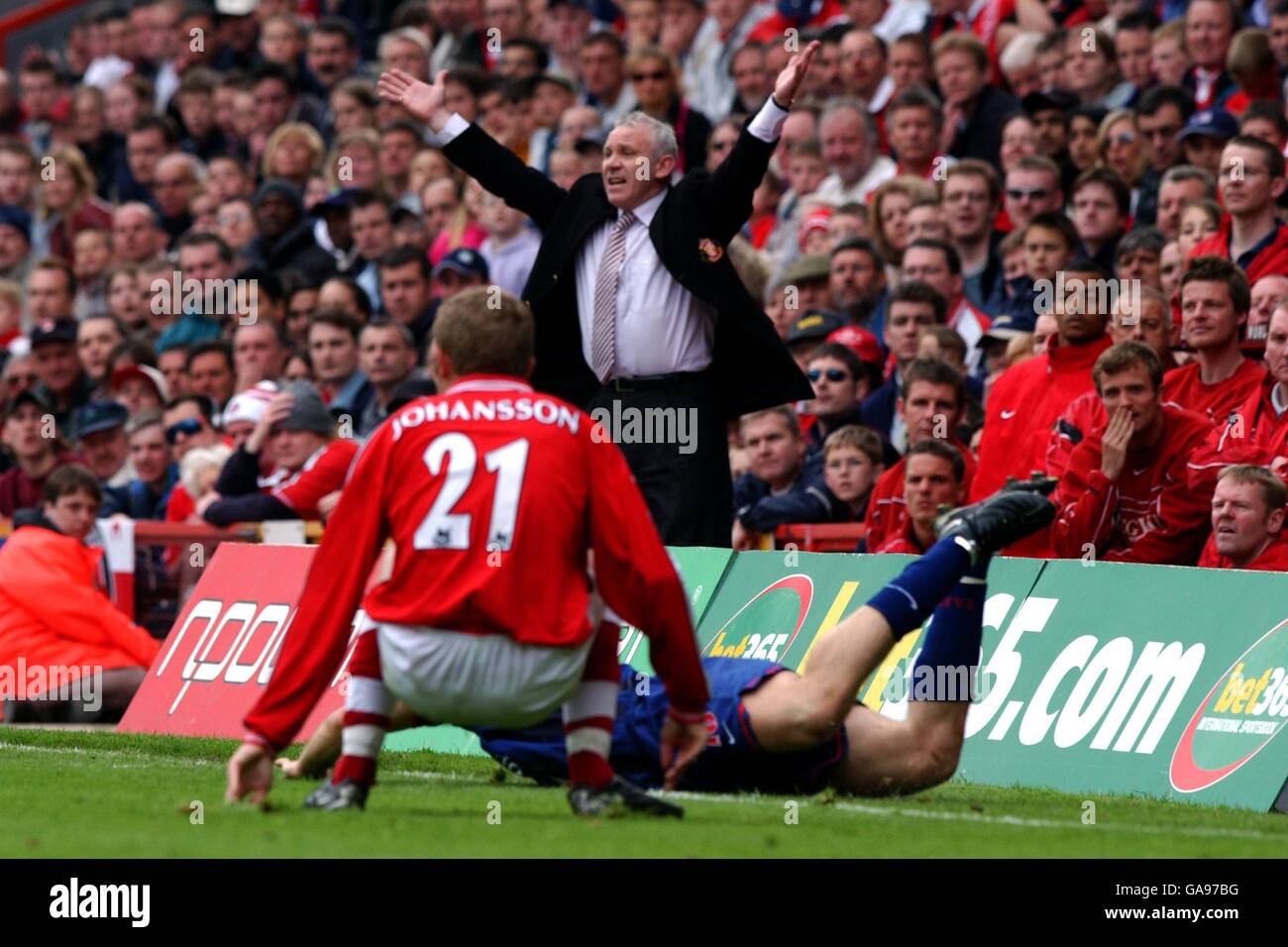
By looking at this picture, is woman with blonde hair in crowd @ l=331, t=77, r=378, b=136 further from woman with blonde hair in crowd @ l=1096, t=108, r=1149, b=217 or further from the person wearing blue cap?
woman with blonde hair in crowd @ l=1096, t=108, r=1149, b=217

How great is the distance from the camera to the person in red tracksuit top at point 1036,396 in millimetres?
11617

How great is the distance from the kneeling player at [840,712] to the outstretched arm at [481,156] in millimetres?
3266

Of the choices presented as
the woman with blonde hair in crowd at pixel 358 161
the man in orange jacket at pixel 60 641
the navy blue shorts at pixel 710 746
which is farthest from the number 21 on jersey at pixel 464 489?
the woman with blonde hair in crowd at pixel 358 161

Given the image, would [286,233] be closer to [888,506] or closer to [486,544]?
[888,506]

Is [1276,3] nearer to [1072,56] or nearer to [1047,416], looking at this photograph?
[1072,56]

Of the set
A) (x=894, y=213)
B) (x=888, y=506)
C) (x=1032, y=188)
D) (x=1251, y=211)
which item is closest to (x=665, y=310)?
(x=888, y=506)

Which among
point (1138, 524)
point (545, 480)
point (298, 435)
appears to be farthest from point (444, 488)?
point (298, 435)

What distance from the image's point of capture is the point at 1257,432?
1048 centimetres

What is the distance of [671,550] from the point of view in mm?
10664

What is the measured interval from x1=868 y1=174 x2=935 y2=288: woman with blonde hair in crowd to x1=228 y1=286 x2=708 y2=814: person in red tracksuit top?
7.67 metres

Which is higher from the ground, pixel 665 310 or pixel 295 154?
pixel 295 154

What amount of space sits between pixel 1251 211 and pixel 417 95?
4.38 m

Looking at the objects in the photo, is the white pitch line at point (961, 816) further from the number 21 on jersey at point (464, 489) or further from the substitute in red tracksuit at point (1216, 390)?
the substitute in red tracksuit at point (1216, 390)

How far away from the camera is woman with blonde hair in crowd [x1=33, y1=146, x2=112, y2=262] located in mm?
22234
